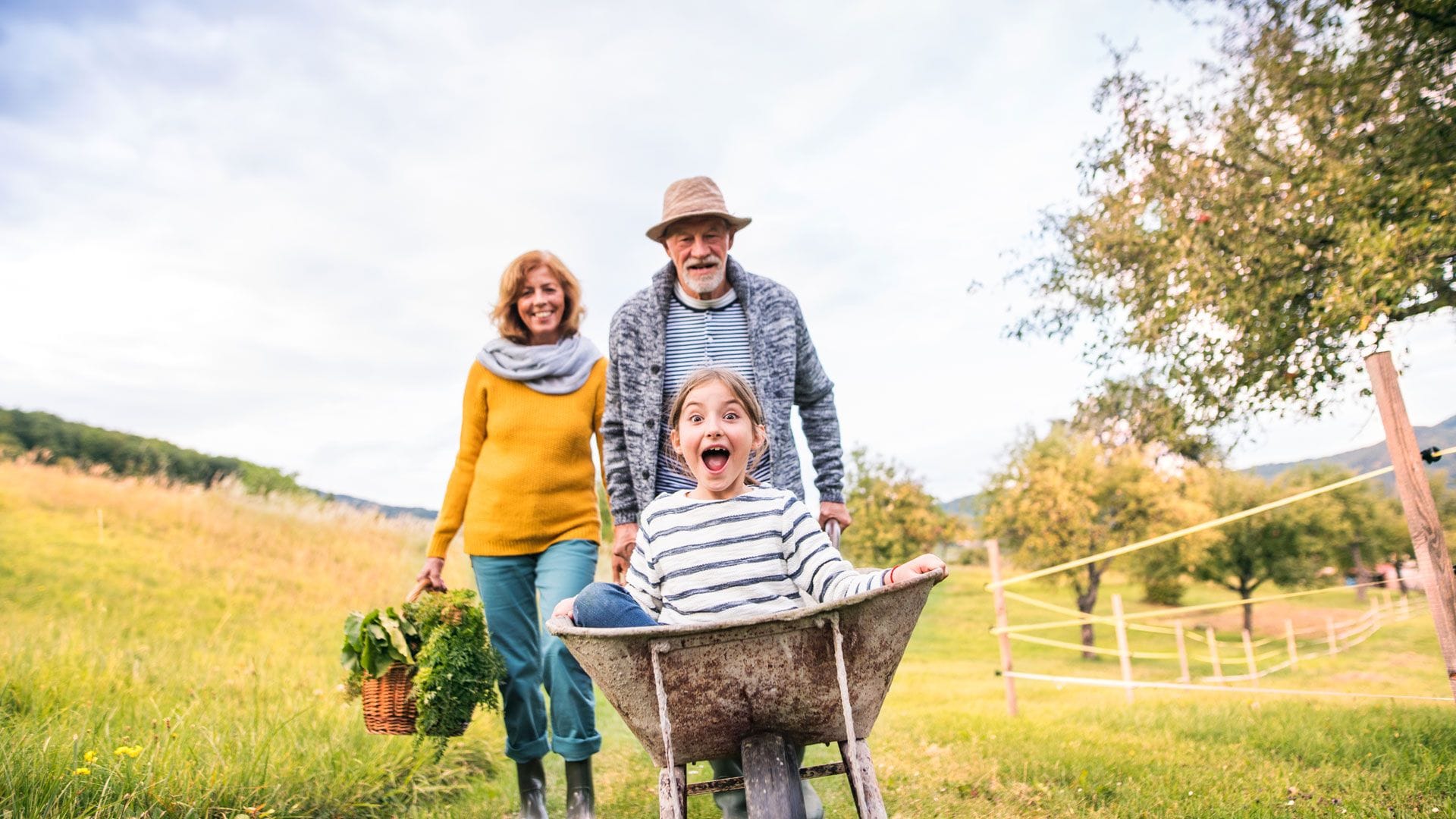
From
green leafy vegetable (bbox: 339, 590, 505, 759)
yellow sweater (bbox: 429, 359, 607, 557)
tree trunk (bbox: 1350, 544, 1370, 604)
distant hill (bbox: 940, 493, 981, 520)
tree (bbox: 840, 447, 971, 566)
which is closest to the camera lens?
green leafy vegetable (bbox: 339, 590, 505, 759)

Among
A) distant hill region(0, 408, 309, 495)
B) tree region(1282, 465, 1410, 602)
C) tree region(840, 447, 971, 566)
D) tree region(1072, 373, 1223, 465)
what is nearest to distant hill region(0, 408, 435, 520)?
distant hill region(0, 408, 309, 495)

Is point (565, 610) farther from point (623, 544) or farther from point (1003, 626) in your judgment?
point (1003, 626)

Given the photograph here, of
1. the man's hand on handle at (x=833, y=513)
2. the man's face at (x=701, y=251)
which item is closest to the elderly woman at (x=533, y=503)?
the man's face at (x=701, y=251)

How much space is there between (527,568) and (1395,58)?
857 centimetres

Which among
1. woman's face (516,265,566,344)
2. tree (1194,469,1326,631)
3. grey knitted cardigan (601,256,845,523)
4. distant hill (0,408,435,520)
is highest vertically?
distant hill (0,408,435,520)

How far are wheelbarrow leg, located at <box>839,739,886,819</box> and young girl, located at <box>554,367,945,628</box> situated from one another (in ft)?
1.32

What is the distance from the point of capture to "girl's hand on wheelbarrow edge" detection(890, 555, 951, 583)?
1.81 metres

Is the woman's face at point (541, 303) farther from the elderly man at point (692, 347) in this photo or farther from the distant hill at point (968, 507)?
the distant hill at point (968, 507)

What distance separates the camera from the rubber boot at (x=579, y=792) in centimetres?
350

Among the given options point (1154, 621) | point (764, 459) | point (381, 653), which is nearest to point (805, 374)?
point (764, 459)

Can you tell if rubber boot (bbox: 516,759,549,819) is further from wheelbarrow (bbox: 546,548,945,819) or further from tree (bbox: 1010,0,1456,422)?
tree (bbox: 1010,0,1456,422)

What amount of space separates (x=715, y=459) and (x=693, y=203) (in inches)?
46.8

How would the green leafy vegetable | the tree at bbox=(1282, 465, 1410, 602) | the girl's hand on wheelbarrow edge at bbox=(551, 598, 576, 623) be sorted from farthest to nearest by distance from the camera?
the tree at bbox=(1282, 465, 1410, 602) < the green leafy vegetable < the girl's hand on wheelbarrow edge at bbox=(551, 598, 576, 623)

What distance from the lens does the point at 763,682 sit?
1.96 m
